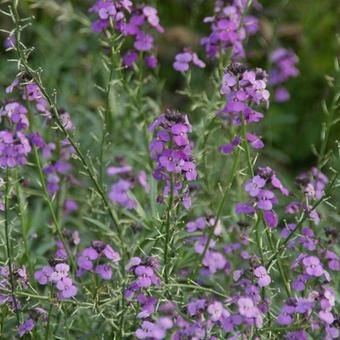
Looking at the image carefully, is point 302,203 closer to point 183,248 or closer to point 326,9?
point 183,248

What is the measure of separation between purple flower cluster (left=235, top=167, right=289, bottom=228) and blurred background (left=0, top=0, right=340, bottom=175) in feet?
7.51

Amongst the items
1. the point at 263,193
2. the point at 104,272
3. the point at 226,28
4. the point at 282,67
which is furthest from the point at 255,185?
the point at 282,67

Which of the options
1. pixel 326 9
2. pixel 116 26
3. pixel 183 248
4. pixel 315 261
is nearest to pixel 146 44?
pixel 116 26

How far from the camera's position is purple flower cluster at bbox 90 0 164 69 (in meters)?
3.17

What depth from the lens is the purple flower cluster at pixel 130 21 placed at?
3166 mm

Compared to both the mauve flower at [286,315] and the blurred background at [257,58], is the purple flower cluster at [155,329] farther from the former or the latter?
the blurred background at [257,58]

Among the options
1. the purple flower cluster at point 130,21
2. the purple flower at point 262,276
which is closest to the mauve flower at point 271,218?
the purple flower at point 262,276

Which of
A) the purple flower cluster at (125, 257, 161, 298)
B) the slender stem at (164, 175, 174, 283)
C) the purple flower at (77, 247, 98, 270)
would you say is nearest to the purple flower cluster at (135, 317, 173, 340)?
the purple flower cluster at (125, 257, 161, 298)

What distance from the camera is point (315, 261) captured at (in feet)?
8.98

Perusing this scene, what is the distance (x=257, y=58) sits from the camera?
588 cm

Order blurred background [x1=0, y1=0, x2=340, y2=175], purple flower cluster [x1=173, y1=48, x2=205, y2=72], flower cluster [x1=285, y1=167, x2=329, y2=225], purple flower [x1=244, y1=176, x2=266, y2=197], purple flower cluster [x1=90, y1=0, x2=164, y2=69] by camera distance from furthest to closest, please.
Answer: blurred background [x1=0, y1=0, x2=340, y2=175] < purple flower cluster [x1=173, y1=48, x2=205, y2=72] < purple flower cluster [x1=90, y1=0, x2=164, y2=69] < flower cluster [x1=285, y1=167, x2=329, y2=225] < purple flower [x1=244, y1=176, x2=266, y2=197]

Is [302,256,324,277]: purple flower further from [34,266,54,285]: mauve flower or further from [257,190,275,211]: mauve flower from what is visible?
[34,266,54,285]: mauve flower

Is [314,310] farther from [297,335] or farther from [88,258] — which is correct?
[88,258]

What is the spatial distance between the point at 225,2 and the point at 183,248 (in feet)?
3.95
